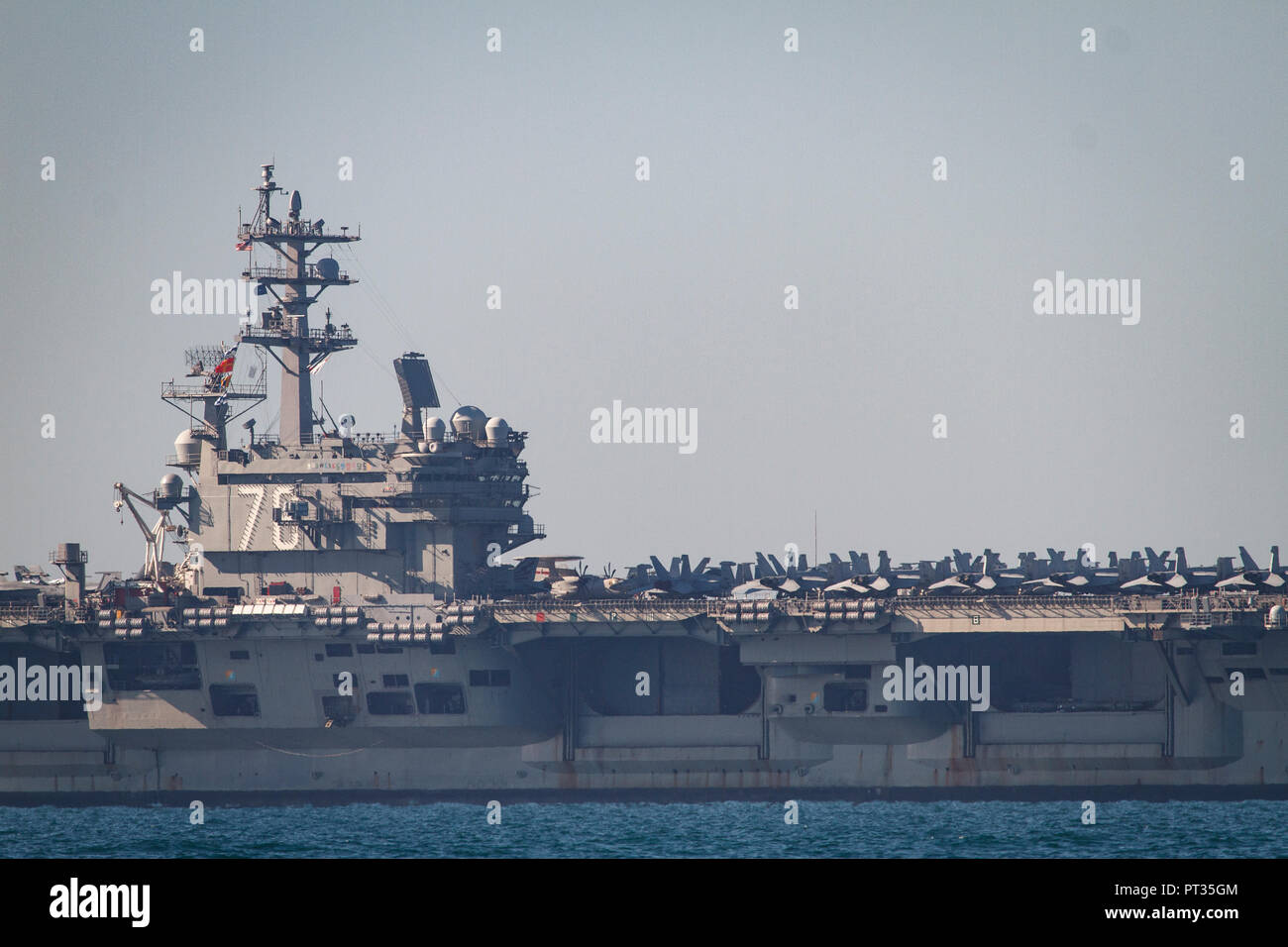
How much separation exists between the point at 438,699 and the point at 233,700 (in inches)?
185

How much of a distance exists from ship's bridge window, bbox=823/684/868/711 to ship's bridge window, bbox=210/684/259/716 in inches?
501

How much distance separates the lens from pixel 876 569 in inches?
1785

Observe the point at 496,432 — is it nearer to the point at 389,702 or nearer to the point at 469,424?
the point at 469,424

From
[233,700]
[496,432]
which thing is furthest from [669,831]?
A: [233,700]

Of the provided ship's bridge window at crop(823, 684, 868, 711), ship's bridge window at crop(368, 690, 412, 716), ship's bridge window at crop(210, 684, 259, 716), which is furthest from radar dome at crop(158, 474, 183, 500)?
ship's bridge window at crop(823, 684, 868, 711)

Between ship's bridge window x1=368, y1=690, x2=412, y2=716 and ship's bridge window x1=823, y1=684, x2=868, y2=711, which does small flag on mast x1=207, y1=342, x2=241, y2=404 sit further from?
ship's bridge window x1=823, y1=684, x2=868, y2=711

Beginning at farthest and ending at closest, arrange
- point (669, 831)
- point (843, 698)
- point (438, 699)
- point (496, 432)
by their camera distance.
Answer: point (496, 432), point (438, 699), point (843, 698), point (669, 831)

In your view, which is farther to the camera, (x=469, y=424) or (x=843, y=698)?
(x=469, y=424)

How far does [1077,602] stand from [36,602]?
946 inches

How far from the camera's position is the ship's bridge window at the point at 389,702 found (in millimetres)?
40781

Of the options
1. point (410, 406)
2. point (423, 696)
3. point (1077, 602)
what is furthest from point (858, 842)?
point (410, 406)

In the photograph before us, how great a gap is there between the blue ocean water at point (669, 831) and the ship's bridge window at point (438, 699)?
215 centimetres

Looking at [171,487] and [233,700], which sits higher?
[171,487]

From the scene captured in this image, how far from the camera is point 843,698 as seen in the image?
130 ft
